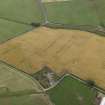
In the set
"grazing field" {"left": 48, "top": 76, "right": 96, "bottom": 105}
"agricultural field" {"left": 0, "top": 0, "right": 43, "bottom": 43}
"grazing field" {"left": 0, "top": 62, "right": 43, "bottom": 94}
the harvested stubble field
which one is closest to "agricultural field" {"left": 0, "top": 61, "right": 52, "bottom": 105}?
"grazing field" {"left": 0, "top": 62, "right": 43, "bottom": 94}

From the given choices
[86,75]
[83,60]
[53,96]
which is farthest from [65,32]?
[53,96]

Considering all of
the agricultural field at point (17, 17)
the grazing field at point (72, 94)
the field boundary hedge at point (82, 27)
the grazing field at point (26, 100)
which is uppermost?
the agricultural field at point (17, 17)

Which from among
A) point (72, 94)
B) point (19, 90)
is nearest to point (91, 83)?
point (72, 94)

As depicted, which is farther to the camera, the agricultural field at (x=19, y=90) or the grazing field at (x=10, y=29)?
the grazing field at (x=10, y=29)

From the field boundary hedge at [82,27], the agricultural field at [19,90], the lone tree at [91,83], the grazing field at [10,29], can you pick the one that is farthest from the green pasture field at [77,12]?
the agricultural field at [19,90]

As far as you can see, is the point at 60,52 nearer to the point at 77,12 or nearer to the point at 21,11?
the point at 77,12

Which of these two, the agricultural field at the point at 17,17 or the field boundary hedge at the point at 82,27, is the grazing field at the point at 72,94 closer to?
the field boundary hedge at the point at 82,27

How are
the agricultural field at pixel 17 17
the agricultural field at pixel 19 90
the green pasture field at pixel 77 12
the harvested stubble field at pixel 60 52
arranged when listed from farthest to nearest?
1. the green pasture field at pixel 77 12
2. the agricultural field at pixel 17 17
3. the harvested stubble field at pixel 60 52
4. the agricultural field at pixel 19 90
